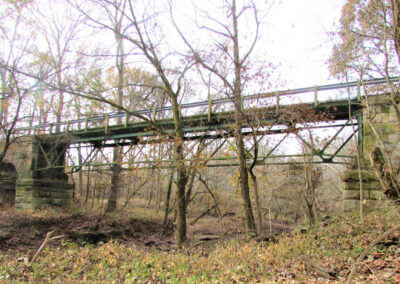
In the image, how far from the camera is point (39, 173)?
64.9ft

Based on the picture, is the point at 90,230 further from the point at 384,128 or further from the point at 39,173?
the point at 384,128

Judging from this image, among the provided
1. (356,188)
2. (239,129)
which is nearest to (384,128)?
(356,188)

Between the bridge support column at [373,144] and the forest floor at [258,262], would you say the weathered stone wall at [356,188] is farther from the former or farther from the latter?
the forest floor at [258,262]

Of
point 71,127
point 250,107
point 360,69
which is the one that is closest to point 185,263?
point 250,107

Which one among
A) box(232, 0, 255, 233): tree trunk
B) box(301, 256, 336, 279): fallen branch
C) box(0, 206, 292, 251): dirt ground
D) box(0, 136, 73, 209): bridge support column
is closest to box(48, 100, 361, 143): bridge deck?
box(232, 0, 255, 233): tree trunk

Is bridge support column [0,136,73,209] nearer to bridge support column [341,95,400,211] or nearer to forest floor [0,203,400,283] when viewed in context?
forest floor [0,203,400,283]

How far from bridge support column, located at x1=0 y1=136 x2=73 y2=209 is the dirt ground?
138cm

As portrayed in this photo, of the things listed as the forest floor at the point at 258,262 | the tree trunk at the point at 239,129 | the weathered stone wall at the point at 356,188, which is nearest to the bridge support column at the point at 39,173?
the forest floor at the point at 258,262

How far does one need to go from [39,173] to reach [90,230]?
6816 mm

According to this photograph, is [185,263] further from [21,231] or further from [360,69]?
[21,231]

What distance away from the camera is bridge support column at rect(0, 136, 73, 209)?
18.5 metres

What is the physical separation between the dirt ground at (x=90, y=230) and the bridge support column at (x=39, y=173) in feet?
4.53

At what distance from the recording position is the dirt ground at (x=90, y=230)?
44.2 feet

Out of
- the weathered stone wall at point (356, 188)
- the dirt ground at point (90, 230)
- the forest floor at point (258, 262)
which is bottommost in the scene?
the dirt ground at point (90, 230)
